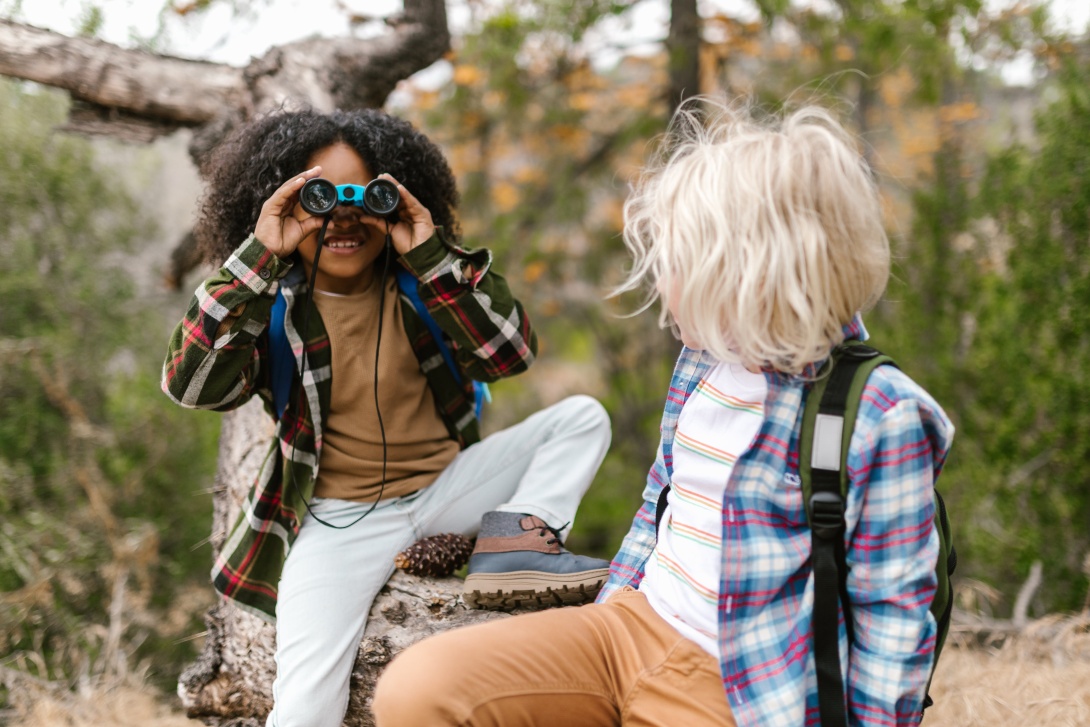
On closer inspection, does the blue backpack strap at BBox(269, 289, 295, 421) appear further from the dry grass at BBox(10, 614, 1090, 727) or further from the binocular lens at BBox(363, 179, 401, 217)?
the dry grass at BBox(10, 614, 1090, 727)

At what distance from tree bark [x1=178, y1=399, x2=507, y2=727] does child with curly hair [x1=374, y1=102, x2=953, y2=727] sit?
2.06 ft

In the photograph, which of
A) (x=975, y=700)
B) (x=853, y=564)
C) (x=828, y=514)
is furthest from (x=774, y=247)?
(x=975, y=700)

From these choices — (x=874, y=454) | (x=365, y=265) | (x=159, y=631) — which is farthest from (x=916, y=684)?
(x=159, y=631)

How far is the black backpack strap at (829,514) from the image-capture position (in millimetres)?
1479

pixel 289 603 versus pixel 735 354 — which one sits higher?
pixel 735 354

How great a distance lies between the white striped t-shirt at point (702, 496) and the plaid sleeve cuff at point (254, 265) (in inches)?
43.1

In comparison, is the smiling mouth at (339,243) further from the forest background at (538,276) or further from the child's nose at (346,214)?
the forest background at (538,276)

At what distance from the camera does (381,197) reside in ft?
7.19

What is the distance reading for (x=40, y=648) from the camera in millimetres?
3717

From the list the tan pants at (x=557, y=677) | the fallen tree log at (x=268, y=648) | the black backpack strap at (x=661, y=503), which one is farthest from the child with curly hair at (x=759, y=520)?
the fallen tree log at (x=268, y=648)

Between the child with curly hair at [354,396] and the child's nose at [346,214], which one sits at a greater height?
the child's nose at [346,214]

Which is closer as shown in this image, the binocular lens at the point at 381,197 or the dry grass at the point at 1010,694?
the binocular lens at the point at 381,197

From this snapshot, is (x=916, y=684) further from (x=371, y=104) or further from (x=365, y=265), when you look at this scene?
(x=371, y=104)

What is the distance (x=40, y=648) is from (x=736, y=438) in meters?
3.51
